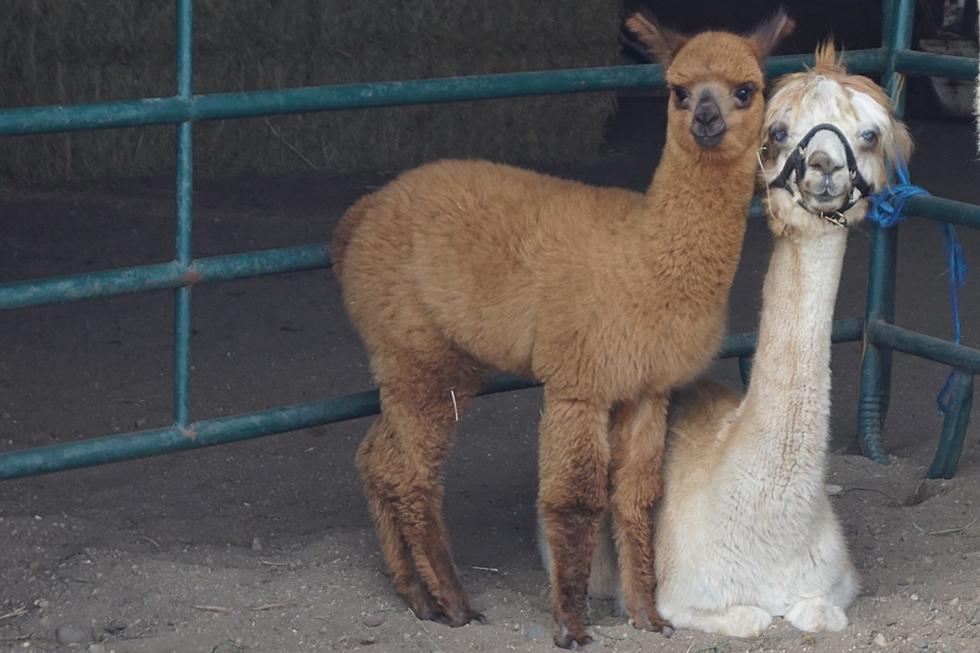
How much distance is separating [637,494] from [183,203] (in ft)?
4.23

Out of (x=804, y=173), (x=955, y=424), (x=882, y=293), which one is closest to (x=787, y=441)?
(x=804, y=173)

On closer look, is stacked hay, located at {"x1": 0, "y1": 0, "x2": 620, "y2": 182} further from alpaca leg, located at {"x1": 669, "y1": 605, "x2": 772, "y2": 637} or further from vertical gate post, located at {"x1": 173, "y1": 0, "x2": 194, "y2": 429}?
alpaca leg, located at {"x1": 669, "y1": 605, "x2": 772, "y2": 637}

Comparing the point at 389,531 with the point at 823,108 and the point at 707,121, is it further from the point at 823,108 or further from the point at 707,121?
the point at 823,108

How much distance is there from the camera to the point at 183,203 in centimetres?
353

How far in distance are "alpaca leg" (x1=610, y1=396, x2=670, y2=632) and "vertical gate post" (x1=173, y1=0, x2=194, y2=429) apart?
1067 millimetres

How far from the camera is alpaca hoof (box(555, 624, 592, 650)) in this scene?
334cm

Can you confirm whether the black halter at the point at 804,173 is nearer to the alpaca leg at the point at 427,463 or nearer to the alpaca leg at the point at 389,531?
the alpaca leg at the point at 427,463

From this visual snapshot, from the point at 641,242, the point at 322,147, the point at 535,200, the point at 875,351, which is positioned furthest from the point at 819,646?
the point at 322,147

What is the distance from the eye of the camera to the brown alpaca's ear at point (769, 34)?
3264 mm

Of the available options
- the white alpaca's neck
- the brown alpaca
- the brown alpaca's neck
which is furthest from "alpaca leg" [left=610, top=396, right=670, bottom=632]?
the brown alpaca's neck

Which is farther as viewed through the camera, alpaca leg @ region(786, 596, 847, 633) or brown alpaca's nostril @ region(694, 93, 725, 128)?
alpaca leg @ region(786, 596, 847, 633)

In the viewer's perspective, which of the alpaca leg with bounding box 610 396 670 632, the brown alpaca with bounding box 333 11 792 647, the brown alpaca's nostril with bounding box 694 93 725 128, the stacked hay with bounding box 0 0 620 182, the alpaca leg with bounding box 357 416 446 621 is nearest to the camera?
the brown alpaca's nostril with bounding box 694 93 725 128

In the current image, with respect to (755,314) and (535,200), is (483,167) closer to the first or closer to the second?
(535,200)

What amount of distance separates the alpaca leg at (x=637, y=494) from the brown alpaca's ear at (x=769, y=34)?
822 mm
